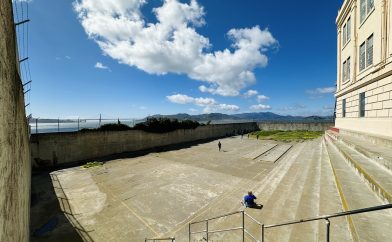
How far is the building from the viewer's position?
9.98 meters

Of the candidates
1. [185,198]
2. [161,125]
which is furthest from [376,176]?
[161,125]

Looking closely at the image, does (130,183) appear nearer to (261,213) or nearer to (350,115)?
(261,213)

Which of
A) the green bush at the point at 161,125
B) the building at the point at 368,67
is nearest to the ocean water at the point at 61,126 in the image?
the green bush at the point at 161,125

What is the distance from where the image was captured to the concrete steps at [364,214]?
4.09 m

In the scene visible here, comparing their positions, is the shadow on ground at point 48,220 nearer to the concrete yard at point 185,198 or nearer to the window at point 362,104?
the concrete yard at point 185,198

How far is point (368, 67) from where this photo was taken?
12188 mm

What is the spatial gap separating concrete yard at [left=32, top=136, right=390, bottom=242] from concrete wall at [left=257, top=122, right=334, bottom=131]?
41.9 meters

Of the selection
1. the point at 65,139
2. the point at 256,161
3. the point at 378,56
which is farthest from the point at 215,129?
the point at 378,56

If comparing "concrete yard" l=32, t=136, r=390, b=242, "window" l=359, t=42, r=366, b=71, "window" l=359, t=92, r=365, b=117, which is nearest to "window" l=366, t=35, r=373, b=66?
"window" l=359, t=42, r=366, b=71

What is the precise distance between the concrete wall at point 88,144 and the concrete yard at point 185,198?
3.11 meters

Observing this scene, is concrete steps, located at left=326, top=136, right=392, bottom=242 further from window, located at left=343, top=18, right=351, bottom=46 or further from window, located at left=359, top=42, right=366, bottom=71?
window, located at left=343, top=18, right=351, bottom=46

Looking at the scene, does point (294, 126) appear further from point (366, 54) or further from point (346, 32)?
point (366, 54)

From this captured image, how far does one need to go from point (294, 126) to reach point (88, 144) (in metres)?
53.8

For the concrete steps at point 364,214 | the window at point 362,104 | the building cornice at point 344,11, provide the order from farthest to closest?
the building cornice at point 344,11, the window at point 362,104, the concrete steps at point 364,214
